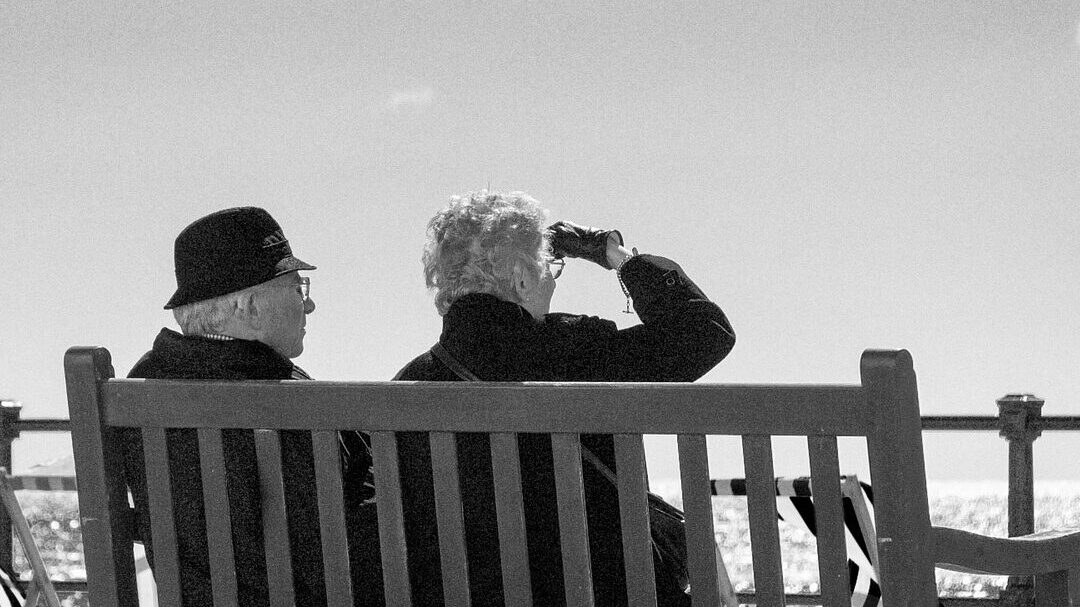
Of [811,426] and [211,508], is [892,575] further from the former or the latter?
[211,508]

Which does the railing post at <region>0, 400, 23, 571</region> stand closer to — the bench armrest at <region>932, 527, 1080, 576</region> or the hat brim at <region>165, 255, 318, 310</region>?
Answer: the hat brim at <region>165, 255, 318, 310</region>

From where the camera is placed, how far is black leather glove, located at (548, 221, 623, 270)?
2467 millimetres

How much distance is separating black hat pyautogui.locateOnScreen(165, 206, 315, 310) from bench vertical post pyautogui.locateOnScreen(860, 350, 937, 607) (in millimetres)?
1138

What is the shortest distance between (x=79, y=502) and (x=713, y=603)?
952mm

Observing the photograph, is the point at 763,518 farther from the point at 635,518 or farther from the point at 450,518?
the point at 450,518

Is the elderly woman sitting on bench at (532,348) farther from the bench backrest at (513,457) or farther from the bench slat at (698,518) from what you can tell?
the bench slat at (698,518)

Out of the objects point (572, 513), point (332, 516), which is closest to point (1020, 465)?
point (572, 513)

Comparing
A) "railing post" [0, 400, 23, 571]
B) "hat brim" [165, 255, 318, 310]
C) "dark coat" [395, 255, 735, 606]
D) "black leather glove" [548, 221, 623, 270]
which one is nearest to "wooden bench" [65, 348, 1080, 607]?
"dark coat" [395, 255, 735, 606]

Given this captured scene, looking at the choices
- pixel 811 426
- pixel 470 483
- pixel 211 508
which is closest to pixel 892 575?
pixel 811 426

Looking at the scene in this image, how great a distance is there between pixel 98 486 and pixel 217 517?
0.72 ft

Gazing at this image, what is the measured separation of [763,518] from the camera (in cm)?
169

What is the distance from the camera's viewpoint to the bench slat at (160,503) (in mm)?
1934

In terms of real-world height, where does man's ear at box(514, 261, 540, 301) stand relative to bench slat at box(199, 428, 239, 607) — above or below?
above

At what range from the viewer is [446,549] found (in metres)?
1.82
